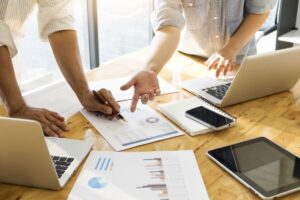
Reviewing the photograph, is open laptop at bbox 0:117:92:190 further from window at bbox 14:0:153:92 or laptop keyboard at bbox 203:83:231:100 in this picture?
window at bbox 14:0:153:92

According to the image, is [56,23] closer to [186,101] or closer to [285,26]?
[186,101]

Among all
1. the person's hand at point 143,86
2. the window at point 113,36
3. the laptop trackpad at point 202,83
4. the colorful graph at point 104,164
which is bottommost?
the window at point 113,36

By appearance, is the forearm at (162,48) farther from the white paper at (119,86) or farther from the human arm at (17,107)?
the human arm at (17,107)

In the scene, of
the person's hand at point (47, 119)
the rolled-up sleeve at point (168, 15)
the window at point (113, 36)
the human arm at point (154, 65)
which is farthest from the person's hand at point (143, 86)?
the window at point (113, 36)

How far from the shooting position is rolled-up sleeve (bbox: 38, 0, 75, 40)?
134cm

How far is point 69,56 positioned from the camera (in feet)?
4.33

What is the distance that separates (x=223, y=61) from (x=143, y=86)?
0.44 metres

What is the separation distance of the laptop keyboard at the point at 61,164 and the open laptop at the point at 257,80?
549 mm

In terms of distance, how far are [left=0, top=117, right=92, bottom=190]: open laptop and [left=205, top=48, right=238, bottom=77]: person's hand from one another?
2.57ft

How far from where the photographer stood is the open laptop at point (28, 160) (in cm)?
71

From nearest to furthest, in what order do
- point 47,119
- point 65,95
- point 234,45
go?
point 47,119 < point 65,95 < point 234,45

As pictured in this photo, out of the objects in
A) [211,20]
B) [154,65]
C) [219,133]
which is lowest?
[219,133]

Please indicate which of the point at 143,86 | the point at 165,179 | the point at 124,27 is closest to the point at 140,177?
the point at 165,179

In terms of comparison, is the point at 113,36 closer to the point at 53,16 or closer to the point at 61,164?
the point at 53,16
